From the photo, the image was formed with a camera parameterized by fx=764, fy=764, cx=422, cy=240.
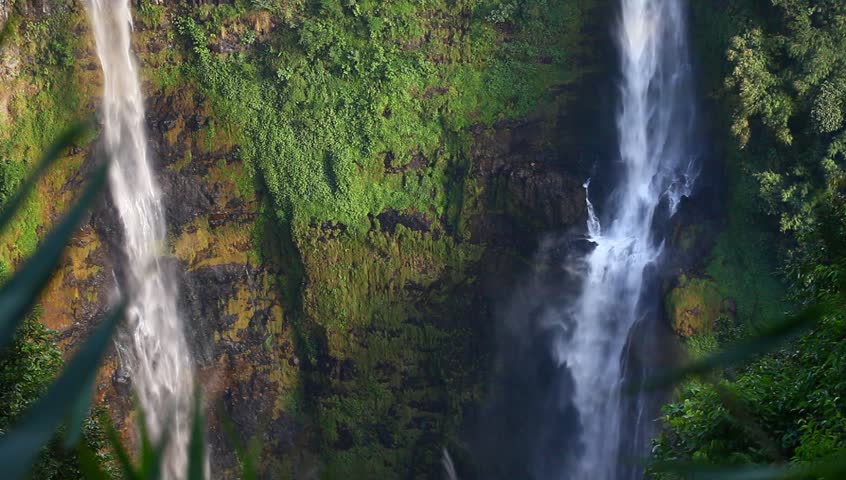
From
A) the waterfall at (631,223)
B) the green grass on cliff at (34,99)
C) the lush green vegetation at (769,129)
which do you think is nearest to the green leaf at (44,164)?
the lush green vegetation at (769,129)

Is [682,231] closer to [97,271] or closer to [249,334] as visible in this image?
[249,334]

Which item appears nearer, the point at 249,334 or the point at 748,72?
the point at 748,72

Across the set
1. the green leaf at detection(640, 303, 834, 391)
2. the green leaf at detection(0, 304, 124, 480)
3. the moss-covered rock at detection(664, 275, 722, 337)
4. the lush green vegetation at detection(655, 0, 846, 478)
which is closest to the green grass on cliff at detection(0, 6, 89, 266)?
the moss-covered rock at detection(664, 275, 722, 337)

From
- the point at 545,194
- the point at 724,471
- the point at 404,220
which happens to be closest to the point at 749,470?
the point at 724,471

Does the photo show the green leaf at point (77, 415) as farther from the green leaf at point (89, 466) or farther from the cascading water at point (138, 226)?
the cascading water at point (138, 226)

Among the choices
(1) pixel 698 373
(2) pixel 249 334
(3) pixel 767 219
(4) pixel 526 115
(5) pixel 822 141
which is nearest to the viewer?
(1) pixel 698 373

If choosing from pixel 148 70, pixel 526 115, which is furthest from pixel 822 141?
pixel 148 70

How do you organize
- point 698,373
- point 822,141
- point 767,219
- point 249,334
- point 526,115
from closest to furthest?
point 698,373
point 822,141
point 767,219
point 526,115
point 249,334
